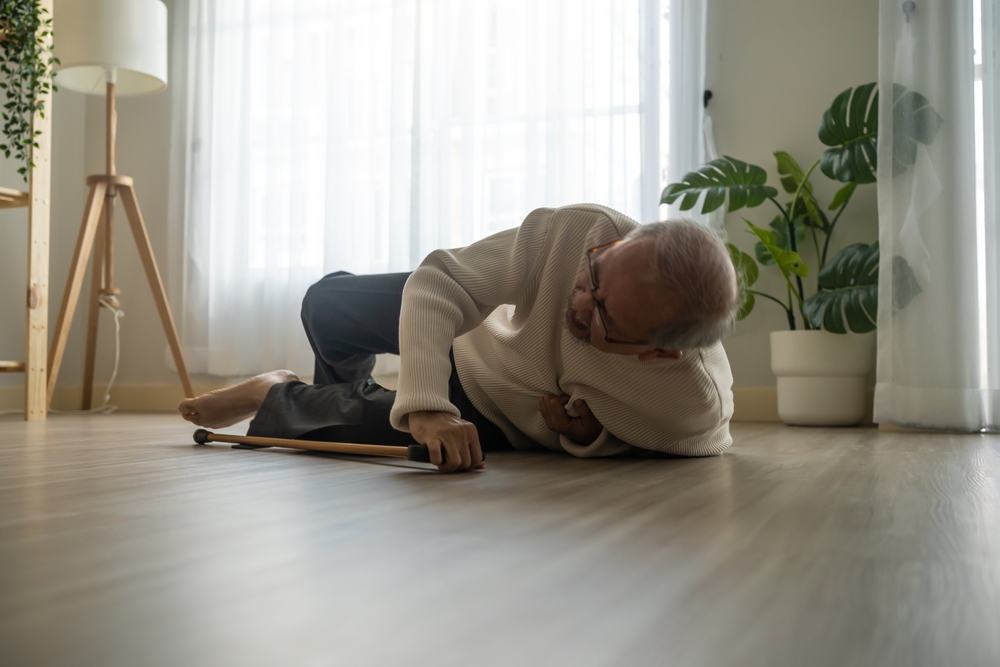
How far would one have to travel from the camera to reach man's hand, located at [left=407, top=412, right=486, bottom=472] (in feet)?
3.89

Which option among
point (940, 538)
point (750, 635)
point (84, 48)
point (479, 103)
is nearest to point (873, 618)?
point (750, 635)

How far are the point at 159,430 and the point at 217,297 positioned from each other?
1517mm

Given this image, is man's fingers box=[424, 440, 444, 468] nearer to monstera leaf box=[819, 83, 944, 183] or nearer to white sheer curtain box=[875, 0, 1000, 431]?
white sheer curtain box=[875, 0, 1000, 431]

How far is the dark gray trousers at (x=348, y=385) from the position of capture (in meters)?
1.57

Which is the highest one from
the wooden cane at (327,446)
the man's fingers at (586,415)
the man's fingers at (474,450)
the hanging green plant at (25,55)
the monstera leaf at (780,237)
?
the hanging green plant at (25,55)

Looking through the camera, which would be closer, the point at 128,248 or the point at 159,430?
the point at 159,430

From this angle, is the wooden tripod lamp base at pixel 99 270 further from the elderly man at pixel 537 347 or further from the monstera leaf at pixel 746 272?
the monstera leaf at pixel 746 272

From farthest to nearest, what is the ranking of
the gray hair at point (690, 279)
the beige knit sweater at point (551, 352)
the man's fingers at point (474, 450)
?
the beige knit sweater at point (551, 352) < the man's fingers at point (474, 450) < the gray hair at point (690, 279)

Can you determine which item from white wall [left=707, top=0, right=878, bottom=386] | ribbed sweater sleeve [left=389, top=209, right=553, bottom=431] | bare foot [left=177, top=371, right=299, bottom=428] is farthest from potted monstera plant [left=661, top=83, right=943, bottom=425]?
bare foot [left=177, top=371, right=299, bottom=428]

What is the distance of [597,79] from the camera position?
124 inches

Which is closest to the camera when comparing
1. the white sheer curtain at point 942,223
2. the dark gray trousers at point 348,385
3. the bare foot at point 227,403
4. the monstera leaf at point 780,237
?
the dark gray trousers at point 348,385

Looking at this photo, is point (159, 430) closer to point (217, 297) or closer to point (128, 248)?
point (217, 297)

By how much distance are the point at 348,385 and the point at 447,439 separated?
52cm

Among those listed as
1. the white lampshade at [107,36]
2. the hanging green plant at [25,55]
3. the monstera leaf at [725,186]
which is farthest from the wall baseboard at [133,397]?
the monstera leaf at [725,186]
